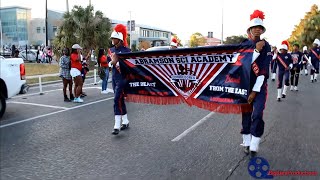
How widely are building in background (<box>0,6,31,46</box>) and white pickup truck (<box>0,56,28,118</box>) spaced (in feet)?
→ 302

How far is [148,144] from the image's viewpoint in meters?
5.77

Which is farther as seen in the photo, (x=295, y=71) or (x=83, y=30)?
(x=83, y=30)

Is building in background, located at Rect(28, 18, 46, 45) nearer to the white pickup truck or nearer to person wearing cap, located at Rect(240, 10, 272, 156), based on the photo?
the white pickup truck

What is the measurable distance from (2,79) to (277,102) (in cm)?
767

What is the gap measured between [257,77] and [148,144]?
2141mm

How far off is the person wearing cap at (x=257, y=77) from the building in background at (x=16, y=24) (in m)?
97.2

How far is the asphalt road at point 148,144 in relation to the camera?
452 cm

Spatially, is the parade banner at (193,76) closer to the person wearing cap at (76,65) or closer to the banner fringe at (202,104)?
the banner fringe at (202,104)

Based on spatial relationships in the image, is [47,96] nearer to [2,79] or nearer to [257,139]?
[2,79]

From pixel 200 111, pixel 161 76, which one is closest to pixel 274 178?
pixel 161 76

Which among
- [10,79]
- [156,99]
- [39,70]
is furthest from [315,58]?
[39,70]

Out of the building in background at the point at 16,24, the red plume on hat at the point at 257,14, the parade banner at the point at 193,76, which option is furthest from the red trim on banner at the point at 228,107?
the building in background at the point at 16,24

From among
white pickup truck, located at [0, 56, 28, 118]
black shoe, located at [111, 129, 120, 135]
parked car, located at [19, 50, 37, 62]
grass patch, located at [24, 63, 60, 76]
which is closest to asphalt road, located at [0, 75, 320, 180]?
black shoe, located at [111, 129, 120, 135]

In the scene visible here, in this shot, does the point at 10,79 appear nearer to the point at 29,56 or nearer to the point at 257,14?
the point at 257,14
